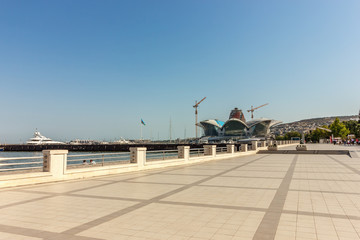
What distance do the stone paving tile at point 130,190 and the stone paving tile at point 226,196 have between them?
2.95ft

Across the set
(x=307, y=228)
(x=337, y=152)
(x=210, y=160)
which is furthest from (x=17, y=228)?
(x=337, y=152)

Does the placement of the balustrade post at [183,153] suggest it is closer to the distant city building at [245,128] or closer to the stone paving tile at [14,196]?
the stone paving tile at [14,196]

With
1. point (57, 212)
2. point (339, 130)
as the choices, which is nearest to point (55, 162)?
point (57, 212)

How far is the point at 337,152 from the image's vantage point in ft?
115

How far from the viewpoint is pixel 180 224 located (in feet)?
18.8

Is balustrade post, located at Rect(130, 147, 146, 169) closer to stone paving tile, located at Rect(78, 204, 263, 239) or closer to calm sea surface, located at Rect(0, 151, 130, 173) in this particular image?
calm sea surface, located at Rect(0, 151, 130, 173)

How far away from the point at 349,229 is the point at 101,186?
344 inches

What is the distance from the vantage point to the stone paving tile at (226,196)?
7.85 metres

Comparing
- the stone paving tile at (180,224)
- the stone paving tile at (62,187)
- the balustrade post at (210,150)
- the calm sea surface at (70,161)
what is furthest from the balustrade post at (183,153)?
the stone paving tile at (180,224)

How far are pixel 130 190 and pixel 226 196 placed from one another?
368cm

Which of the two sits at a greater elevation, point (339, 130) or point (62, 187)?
point (339, 130)

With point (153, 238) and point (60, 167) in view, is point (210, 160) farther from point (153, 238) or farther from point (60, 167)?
point (153, 238)

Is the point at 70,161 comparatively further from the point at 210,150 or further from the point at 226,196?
the point at 226,196

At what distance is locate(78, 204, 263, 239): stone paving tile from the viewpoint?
5.12m
